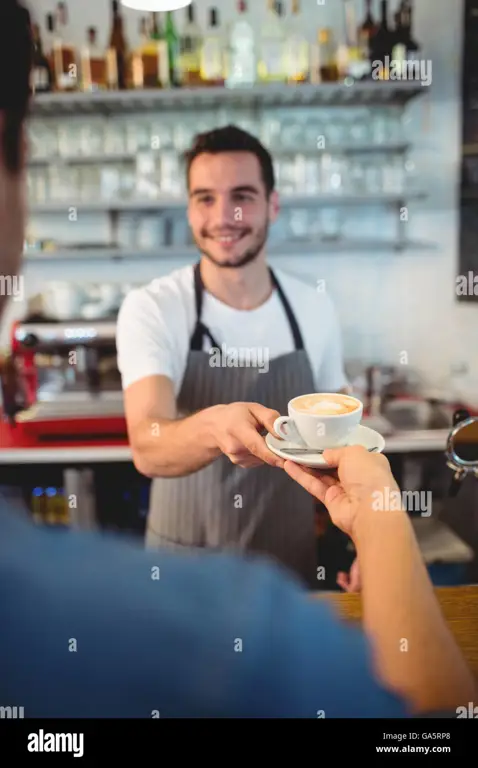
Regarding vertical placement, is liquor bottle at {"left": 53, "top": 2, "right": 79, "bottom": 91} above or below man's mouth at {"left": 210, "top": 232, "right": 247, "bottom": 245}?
above

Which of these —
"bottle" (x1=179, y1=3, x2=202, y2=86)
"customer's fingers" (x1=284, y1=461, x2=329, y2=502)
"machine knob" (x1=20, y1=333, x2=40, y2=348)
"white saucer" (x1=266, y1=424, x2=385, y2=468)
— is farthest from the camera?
"machine knob" (x1=20, y1=333, x2=40, y2=348)

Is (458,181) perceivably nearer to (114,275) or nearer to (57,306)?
(114,275)

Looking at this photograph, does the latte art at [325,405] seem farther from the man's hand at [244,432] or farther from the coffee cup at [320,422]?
the man's hand at [244,432]

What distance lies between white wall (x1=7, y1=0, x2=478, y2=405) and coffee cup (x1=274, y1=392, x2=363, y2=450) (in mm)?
283

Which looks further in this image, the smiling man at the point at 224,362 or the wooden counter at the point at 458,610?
the smiling man at the point at 224,362

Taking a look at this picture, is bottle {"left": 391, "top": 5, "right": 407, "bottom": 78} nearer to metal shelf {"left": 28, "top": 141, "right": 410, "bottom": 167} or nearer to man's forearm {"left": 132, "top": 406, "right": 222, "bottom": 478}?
metal shelf {"left": 28, "top": 141, "right": 410, "bottom": 167}

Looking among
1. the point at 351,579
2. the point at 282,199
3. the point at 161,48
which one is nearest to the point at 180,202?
the point at 282,199

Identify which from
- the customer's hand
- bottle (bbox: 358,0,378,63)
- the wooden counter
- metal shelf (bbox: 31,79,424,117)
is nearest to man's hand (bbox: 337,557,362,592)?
the wooden counter

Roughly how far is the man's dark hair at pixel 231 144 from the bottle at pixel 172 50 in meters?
0.15

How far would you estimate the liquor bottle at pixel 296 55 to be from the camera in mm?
1613

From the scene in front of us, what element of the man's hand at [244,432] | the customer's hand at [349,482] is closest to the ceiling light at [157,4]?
the man's hand at [244,432]

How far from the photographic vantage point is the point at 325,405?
4.63 feet

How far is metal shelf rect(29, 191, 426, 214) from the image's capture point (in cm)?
165

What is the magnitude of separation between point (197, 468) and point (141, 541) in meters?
0.22
